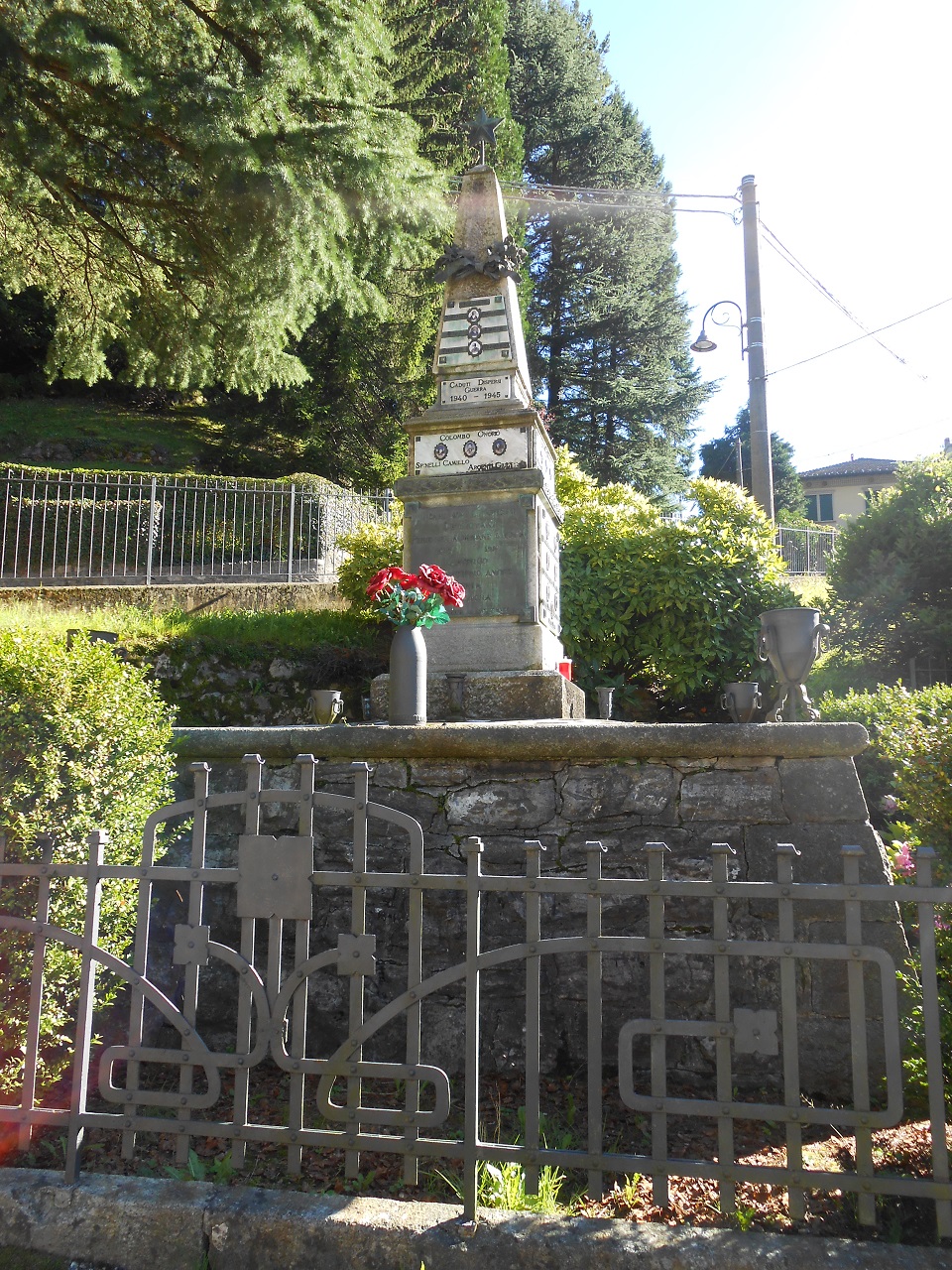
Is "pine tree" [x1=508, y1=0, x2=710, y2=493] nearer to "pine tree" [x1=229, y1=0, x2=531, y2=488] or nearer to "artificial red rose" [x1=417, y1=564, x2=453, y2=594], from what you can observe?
"pine tree" [x1=229, y1=0, x2=531, y2=488]

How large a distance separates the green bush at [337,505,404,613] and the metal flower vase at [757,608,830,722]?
5.10m

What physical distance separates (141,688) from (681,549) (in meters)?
6.40

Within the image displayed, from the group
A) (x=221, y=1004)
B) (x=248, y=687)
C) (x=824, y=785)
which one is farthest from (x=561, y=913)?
(x=248, y=687)

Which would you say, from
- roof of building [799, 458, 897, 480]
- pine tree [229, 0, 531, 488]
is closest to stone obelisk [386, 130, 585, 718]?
pine tree [229, 0, 531, 488]

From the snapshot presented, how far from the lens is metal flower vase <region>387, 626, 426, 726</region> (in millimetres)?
4262

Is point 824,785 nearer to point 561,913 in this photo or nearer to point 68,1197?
point 561,913

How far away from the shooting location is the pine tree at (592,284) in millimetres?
21625

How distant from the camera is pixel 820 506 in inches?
1495

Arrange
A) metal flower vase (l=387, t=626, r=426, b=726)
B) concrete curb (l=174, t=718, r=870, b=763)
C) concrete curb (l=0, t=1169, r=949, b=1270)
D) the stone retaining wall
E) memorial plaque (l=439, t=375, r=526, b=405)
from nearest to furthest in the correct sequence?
concrete curb (l=0, t=1169, r=949, b=1270) < the stone retaining wall < concrete curb (l=174, t=718, r=870, b=763) < metal flower vase (l=387, t=626, r=426, b=726) < memorial plaque (l=439, t=375, r=526, b=405)

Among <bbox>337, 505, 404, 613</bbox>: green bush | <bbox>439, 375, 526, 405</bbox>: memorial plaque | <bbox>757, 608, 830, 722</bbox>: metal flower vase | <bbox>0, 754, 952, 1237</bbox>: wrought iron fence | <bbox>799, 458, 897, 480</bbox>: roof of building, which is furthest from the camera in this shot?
<bbox>799, 458, 897, 480</bbox>: roof of building

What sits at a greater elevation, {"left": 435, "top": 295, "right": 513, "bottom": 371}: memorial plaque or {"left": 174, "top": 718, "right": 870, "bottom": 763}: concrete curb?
{"left": 435, "top": 295, "right": 513, "bottom": 371}: memorial plaque

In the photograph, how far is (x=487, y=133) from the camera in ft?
23.5

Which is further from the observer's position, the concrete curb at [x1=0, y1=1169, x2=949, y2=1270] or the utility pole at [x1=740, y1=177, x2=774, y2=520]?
the utility pole at [x1=740, y1=177, x2=774, y2=520]

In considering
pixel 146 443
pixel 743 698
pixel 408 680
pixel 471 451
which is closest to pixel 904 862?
pixel 743 698
